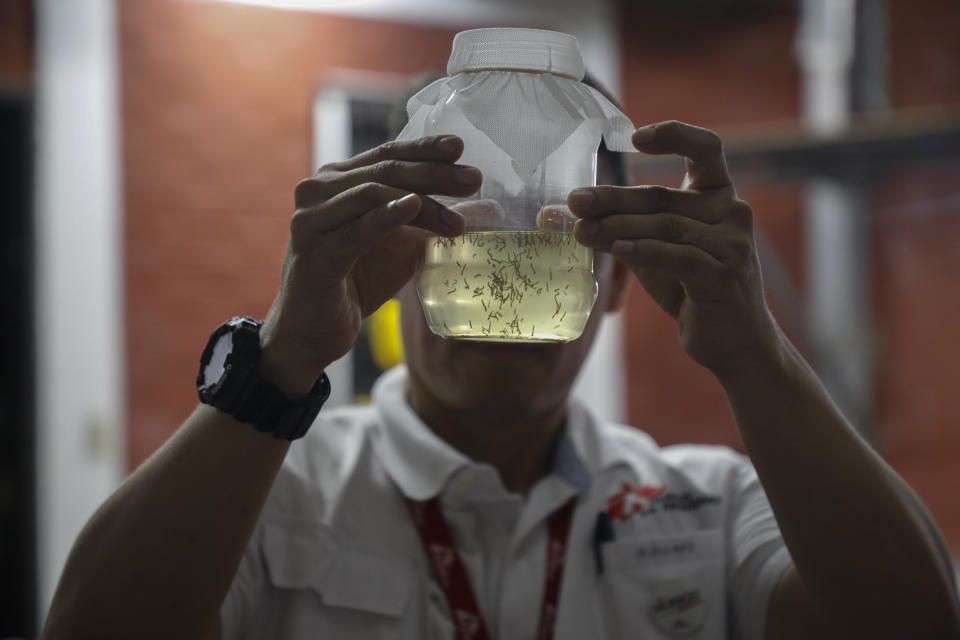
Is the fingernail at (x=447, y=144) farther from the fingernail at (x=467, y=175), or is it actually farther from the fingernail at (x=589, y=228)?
the fingernail at (x=589, y=228)

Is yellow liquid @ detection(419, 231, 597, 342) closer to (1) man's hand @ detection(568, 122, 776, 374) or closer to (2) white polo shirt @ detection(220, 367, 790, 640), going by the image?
(1) man's hand @ detection(568, 122, 776, 374)

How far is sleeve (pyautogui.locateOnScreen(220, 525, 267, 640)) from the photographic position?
106 cm

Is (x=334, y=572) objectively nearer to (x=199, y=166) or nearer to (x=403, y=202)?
(x=403, y=202)

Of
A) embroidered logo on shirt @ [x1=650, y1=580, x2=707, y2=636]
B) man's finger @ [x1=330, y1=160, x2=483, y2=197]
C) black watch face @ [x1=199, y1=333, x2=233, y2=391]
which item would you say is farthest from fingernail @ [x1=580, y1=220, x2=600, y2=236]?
embroidered logo on shirt @ [x1=650, y1=580, x2=707, y2=636]

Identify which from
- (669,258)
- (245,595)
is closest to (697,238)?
(669,258)

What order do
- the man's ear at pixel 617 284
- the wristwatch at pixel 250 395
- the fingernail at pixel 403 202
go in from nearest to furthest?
the fingernail at pixel 403 202
the wristwatch at pixel 250 395
the man's ear at pixel 617 284

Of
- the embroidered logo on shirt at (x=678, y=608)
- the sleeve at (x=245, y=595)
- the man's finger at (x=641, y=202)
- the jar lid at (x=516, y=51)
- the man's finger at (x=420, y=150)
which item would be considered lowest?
the embroidered logo on shirt at (x=678, y=608)

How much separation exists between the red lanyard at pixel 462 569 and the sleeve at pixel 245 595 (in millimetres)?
209

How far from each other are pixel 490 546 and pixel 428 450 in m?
0.15

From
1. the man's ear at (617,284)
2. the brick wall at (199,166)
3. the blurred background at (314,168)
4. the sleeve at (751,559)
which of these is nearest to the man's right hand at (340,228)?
the man's ear at (617,284)

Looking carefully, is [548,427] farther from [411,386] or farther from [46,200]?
[46,200]

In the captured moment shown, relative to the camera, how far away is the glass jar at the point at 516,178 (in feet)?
2.75

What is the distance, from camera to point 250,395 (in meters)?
0.90

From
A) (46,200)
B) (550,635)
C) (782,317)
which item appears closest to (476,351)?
(550,635)
